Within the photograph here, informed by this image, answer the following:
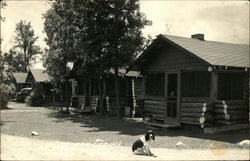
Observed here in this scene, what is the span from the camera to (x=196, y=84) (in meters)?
17.3

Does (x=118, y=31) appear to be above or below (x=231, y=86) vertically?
above

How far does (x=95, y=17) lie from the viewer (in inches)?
913

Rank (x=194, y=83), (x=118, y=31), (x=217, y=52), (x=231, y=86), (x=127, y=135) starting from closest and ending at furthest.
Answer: (x=127, y=135)
(x=231, y=86)
(x=194, y=83)
(x=217, y=52)
(x=118, y=31)

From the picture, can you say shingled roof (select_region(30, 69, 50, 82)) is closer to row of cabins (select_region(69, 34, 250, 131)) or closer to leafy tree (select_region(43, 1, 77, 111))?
leafy tree (select_region(43, 1, 77, 111))

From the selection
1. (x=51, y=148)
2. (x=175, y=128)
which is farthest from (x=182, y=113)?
(x=51, y=148)

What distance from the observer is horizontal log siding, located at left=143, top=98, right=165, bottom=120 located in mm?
19303

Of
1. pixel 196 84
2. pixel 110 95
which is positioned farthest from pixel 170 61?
pixel 110 95

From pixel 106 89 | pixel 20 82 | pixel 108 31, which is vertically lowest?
pixel 106 89

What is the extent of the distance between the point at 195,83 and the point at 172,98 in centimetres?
196

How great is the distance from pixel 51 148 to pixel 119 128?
667 centimetres

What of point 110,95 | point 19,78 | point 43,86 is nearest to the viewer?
point 110,95

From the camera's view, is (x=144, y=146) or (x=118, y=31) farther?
(x=118, y=31)

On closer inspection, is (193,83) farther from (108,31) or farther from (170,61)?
(108,31)

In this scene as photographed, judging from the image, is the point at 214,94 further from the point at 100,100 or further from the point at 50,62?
the point at 50,62
